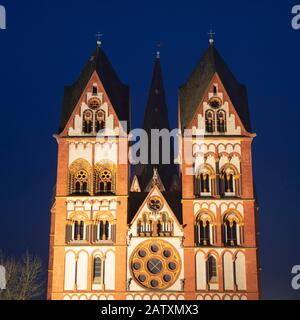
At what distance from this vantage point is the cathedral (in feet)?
148

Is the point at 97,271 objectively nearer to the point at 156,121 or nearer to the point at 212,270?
the point at 212,270

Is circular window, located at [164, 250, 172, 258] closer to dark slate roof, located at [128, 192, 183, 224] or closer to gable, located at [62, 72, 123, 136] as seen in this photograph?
dark slate roof, located at [128, 192, 183, 224]

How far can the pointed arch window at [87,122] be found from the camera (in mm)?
48781

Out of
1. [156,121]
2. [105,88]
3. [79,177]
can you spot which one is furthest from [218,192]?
[156,121]

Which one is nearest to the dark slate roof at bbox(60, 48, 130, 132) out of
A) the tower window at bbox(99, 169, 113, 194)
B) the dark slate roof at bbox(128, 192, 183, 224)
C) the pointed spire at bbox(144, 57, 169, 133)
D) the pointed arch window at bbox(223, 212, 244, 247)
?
the tower window at bbox(99, 169, 113, 194)

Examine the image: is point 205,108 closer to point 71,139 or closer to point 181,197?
point 181,197

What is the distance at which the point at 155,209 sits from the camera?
46.6 metres

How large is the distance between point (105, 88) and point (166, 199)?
31.2 feet

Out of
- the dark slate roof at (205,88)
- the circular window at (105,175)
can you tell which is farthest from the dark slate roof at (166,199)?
the dark slate roof at (205,88)

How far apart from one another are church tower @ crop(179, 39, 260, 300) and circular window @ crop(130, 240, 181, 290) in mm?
1000

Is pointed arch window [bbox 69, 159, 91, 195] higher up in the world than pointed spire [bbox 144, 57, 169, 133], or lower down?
lower down

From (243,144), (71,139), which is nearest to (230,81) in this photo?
(243,144)

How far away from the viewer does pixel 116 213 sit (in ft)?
153

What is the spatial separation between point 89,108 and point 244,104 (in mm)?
11657
